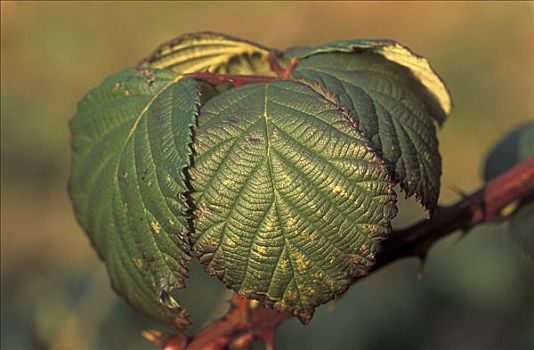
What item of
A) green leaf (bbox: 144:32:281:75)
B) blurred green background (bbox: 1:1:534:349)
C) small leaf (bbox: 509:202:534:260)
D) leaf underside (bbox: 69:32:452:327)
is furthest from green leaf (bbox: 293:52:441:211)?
blurred green background (bbox: 1:1:534:349)

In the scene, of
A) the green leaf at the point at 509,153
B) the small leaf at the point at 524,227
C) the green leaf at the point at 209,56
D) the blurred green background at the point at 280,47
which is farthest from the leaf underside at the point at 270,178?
the green leaf at the point at 509,153

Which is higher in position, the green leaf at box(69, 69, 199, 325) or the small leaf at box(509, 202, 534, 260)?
the green leaf at box(69, 69, 199, 325)

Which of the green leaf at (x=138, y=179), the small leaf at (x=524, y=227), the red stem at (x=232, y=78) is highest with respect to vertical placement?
the red stem at (x=232, y=78)

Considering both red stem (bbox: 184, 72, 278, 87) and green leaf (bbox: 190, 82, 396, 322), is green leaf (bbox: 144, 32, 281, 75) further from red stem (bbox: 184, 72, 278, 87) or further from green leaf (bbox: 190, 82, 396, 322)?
green leaf (bbox: 190, 82, 396, 322)

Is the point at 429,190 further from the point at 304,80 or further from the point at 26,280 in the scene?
the point at 26,280

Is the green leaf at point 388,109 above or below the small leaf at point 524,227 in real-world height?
above

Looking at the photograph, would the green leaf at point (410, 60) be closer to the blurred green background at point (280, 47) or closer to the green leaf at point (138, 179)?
the green leaf at point (138, 179)

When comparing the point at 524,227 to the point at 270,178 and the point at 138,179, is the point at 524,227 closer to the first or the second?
the point at 270,178
